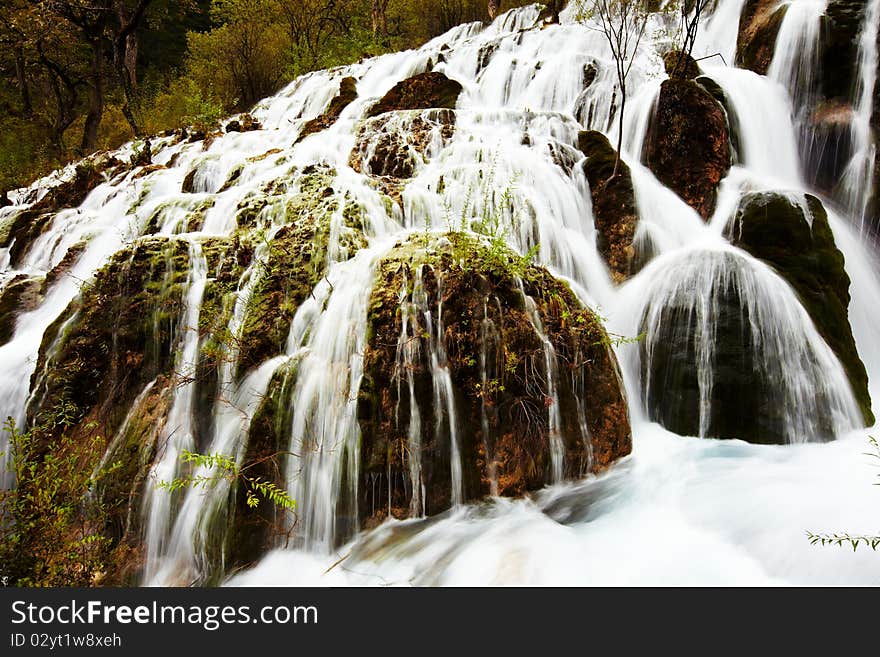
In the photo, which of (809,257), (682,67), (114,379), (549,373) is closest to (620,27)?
(682,67)

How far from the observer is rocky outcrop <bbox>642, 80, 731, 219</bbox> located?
6.16m

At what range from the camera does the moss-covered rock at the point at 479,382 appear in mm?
3273

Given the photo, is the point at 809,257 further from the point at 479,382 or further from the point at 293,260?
the point at 293,260

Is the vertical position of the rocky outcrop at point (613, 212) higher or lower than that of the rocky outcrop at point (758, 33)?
lower

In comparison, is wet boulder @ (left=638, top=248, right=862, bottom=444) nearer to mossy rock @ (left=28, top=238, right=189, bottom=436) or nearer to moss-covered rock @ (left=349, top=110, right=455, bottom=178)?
moss-covered rock @ (left=349, top=110, right=455, bottom=178)

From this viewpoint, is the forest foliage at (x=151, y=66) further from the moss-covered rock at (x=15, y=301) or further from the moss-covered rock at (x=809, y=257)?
the moss-covered rock at (x=809, y=257)


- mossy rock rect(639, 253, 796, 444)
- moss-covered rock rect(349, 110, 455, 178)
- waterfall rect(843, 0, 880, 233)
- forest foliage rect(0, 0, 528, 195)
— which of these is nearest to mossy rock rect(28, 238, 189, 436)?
Result: moss-covered rock rect(349, 110, 455, 178)

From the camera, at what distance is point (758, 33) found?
8.05 m

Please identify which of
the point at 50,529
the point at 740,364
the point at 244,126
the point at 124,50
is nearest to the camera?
the point at 50,529

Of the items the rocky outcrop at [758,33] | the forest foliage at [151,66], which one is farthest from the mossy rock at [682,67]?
the forest foliage at [151,66]

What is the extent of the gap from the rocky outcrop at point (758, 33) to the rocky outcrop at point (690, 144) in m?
2.41

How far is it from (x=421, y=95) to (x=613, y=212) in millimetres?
6292
